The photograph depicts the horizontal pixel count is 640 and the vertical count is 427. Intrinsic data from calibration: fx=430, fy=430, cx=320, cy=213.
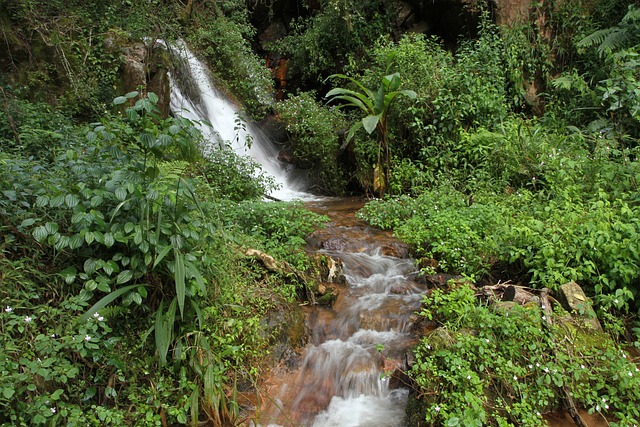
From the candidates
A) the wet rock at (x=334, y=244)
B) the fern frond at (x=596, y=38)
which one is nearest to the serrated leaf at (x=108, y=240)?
the wet rock at (x=334, y=244)

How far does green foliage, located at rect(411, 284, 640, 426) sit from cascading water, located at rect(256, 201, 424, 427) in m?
0.43

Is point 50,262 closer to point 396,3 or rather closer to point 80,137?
point 80,137

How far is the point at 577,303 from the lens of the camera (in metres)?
3.66

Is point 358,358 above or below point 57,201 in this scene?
below

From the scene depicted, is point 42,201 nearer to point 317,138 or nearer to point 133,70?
point 133,70

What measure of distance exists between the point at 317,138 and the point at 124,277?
20.3ft

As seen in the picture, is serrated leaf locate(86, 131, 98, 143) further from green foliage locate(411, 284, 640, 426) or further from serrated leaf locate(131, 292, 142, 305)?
green foliage locate(411, 284, 640, 426)

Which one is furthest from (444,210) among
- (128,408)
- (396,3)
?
(396,3)

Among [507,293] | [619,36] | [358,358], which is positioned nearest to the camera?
[358,358]

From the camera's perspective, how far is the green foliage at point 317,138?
28.3 feet

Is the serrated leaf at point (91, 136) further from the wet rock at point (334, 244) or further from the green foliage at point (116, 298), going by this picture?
the wet rock at point (334, 244)

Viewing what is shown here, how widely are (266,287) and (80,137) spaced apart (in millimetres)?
2520

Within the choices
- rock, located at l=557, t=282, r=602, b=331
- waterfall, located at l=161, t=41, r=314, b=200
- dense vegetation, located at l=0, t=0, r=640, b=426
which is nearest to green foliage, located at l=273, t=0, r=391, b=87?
dense vegetation, located at l=0, t=0, r=640, b=426

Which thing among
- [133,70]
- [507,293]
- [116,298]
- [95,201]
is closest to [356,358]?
[507,293]
